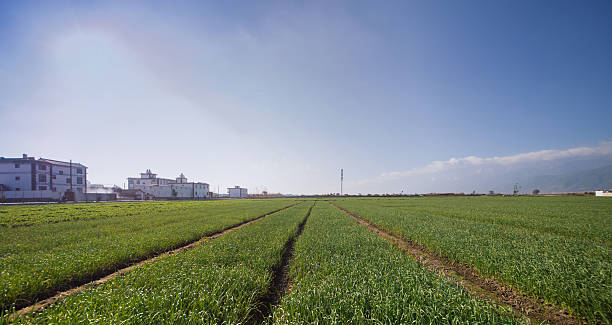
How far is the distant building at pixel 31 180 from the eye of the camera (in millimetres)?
62688

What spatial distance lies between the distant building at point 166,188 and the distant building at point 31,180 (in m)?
27.6

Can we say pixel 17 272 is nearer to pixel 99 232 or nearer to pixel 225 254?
pixel 225 254

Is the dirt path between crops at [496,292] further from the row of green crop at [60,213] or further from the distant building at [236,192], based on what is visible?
the distant building at [236,192]

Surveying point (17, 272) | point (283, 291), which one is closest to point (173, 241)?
point (17, 272)

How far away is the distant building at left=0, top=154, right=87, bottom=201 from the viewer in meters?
62.7

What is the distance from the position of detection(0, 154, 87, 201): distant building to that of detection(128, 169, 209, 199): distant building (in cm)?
2756

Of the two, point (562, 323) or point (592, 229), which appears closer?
point (562, 323)

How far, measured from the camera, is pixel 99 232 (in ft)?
45.6

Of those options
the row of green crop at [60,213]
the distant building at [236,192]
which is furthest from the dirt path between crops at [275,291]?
the distant building at [236,192]

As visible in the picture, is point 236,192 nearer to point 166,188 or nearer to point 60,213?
point 166,188

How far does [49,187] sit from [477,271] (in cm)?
10998

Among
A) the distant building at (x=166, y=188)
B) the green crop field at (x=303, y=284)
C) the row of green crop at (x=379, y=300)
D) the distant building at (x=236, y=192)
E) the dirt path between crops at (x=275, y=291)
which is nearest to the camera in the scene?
the row of green crop at (x=379, y=300)

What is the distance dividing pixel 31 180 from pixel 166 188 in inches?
1544

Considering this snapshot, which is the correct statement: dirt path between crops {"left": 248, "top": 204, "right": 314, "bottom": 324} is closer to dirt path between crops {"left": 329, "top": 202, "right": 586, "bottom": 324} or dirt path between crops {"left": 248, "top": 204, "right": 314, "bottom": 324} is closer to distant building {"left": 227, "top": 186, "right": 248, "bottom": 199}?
dirt path between crops {"left": 329, "top": 202, "right": 586, "bottom": 324}
